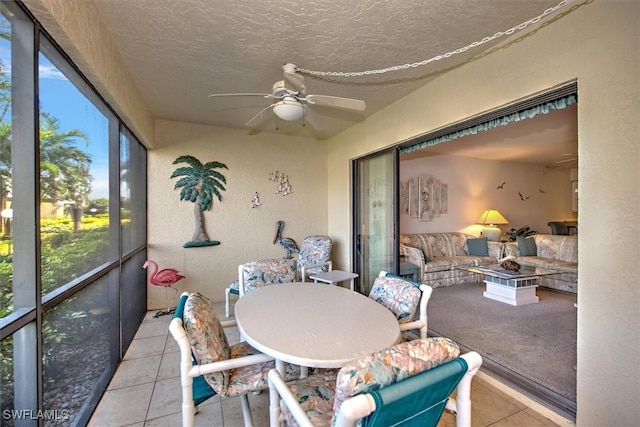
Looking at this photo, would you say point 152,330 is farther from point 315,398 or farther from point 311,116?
point 311,116

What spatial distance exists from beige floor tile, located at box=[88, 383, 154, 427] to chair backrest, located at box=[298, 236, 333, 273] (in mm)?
2378

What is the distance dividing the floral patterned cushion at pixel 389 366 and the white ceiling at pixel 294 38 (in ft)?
6.13

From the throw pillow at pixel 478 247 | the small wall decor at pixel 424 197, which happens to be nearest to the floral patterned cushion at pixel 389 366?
the small wall decor at pixel 424 197

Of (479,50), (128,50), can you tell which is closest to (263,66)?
(128,50)

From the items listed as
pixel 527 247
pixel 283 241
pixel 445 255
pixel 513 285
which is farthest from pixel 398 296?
pixel 527 247

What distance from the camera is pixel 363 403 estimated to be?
0.73 metres

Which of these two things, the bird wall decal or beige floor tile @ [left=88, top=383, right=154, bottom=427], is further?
the bird wall decal

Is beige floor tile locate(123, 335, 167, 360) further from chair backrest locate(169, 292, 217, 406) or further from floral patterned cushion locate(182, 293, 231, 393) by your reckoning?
floral patterned cushion locate(182, 293, 231, 393)

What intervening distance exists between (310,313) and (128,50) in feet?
7.86

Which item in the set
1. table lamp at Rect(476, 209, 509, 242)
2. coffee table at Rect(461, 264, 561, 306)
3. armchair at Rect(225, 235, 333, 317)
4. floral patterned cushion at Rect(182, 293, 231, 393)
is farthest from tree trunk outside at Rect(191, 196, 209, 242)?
table lamp at Rect(476, 209, 509, 242)

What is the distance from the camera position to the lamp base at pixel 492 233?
19.0 ft

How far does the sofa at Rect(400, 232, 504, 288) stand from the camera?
464 cm

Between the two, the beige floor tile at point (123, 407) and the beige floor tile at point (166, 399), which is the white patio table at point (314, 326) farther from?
the beige floor tile at point (123, 407)

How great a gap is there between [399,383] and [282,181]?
397 cm
